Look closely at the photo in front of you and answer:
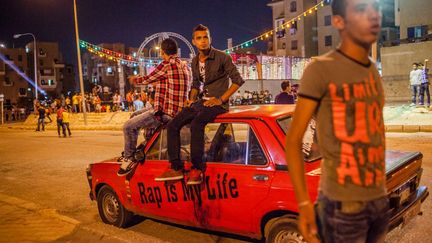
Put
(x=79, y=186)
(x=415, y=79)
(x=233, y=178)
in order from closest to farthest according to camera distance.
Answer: (x=233, y=178) → (x=79, y=186) → (x=415, y=79)

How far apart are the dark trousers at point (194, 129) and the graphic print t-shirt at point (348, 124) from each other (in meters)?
2.74

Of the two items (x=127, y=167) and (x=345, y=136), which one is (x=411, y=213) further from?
(x=127, y=167)

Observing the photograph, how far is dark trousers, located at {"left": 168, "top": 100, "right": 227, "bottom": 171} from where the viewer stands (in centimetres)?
488

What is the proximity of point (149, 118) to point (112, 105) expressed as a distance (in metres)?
32.1

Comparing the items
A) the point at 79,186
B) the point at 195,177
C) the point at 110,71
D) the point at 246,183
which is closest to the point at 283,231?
the point at 246,183

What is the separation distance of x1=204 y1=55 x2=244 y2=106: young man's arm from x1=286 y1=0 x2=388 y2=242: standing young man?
2.74 metres

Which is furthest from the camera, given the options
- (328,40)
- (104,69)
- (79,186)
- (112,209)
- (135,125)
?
(104,69)

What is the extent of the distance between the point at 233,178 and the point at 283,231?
0.74m

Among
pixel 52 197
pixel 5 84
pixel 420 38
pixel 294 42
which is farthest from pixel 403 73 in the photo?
pixel 5 84

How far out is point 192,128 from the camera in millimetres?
4945

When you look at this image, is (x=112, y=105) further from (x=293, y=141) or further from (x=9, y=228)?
(x=293, y=141)

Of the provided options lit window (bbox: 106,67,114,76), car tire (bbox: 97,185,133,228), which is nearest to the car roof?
car tire (bbox: 97,185,133,228)

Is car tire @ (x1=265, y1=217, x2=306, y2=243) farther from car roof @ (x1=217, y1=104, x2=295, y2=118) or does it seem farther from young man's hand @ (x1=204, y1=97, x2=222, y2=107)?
young man's hand @ (x1=204, y1=97, x2=222, y2=107)

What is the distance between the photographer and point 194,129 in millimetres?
4934
